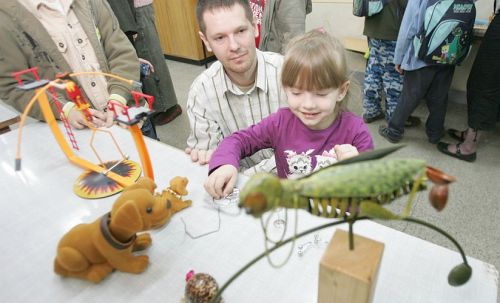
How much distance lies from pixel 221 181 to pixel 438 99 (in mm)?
1610

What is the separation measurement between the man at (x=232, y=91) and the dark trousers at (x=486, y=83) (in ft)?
3.81

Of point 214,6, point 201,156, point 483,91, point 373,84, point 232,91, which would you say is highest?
point 214,6

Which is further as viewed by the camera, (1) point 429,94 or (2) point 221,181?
(1) point 429,94

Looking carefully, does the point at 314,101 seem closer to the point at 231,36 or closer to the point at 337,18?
the point at 231,36

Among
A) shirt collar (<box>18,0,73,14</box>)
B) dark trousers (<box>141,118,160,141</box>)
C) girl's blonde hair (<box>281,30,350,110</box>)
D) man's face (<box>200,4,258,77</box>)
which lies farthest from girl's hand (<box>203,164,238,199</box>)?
dark trousers (<box>141,118,160,141</box>)

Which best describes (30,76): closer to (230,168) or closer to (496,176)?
(230,168)

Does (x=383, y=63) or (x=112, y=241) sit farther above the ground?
(x=112, y=241)

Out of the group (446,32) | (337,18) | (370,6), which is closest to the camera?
(446,32)

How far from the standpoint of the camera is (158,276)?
2.07ft

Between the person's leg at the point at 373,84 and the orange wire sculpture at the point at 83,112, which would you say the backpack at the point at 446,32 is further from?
the orange wire sculpture at the point at 83,112

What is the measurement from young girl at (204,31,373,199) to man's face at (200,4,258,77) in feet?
0.74

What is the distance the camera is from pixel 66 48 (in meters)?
1.13

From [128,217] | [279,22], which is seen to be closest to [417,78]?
[279,22]

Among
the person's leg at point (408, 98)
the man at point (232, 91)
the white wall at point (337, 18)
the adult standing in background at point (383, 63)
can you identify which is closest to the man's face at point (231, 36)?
the man at point (232, 91)
